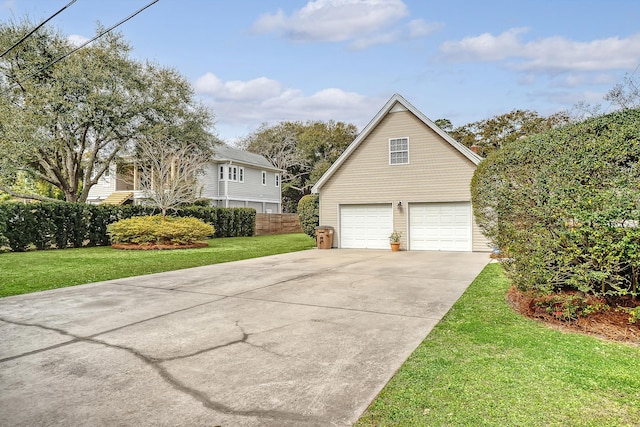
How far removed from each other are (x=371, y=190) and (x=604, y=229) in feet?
40.2

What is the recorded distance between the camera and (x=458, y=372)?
3.20 m

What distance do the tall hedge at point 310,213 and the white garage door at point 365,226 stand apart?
146 cm

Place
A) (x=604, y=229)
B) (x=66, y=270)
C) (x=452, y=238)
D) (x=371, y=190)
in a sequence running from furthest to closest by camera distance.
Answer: (x=371, y=190) < (x=452, y=238) < (x=66, y=270) < (x=604, y=229)

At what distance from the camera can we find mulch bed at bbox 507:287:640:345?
13.6 feet

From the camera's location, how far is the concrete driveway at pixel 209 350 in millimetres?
2666

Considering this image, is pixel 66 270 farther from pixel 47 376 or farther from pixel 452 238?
pixel 452 238

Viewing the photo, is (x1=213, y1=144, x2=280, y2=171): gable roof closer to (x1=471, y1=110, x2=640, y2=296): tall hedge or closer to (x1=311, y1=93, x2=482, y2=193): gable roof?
(x1=311, y1=93, x2=482, y2=193): gable roof

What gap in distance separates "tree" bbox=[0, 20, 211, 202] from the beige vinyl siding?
35.4ft

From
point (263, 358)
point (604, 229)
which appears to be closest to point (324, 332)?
point (263, 358)

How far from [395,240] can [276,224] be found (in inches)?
537

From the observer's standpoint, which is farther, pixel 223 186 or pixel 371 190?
pixel 223 186

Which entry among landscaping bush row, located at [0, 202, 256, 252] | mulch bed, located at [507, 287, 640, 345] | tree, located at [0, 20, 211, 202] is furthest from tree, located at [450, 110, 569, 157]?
mulch bed, located at [507, 287, 640, 345]

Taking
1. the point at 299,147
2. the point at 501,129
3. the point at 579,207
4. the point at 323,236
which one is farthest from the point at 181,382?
the point at 299,147

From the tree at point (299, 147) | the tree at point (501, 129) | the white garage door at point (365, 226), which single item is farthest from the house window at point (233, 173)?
the tree at point (501, 129)
